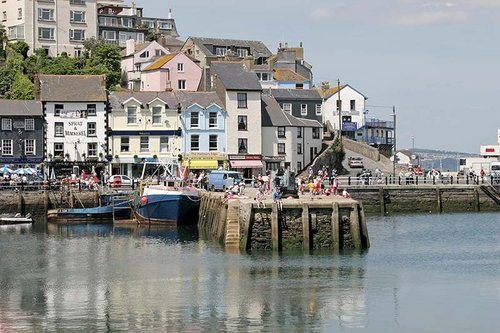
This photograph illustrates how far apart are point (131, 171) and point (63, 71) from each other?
1851 centimetres

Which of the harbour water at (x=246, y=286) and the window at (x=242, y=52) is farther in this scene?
the window at (x=242, y=52)

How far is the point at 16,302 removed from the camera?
40.4 meters

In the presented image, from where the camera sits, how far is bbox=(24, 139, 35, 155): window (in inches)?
3292

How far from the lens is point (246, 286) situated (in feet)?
141

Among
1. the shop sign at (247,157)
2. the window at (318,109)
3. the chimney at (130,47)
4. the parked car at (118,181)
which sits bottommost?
the parked car at (118,181)

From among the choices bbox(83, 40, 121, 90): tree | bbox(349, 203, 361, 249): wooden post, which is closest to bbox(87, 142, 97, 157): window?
bbox(83, 40, 121, 90): tree

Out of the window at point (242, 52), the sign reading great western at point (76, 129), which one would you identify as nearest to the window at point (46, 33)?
the window at point (242, 52)

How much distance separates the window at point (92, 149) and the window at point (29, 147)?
3.98m

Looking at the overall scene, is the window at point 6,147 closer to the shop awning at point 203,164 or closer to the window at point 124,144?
the window at point 124,144

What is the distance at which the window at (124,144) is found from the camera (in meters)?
85.9

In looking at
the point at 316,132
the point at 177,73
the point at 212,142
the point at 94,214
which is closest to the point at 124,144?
the point at 212,142

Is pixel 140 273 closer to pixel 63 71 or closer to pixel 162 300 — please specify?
pixel 162 300

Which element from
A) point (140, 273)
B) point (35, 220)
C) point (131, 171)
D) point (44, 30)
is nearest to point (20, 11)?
point (44, 30)

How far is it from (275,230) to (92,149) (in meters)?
37.8
